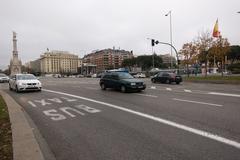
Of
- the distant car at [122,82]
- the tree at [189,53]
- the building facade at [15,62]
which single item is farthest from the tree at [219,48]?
the building facade at [15,62]

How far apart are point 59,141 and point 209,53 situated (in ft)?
139

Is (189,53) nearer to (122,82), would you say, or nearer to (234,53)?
(122,82)

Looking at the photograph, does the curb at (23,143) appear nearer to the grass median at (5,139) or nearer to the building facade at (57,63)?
the grass median at (5,139)

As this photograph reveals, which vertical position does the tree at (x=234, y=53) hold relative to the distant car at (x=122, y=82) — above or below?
above

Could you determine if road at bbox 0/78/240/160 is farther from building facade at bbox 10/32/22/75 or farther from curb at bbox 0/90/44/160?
building facade at bbox 10/32/22/75

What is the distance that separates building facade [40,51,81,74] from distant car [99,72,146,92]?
133573mm

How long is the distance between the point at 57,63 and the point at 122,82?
150 meters

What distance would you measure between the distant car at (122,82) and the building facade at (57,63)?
438 feet

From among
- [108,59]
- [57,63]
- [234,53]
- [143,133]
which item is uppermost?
[108,59]

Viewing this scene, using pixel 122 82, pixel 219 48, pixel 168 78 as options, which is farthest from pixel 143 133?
pixel 219 48

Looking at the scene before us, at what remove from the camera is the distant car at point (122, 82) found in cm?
1900

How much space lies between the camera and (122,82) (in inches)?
771

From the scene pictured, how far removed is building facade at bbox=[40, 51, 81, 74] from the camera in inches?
6245

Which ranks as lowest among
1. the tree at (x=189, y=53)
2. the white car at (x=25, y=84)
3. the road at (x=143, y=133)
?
the road at (x=143, y=133)
